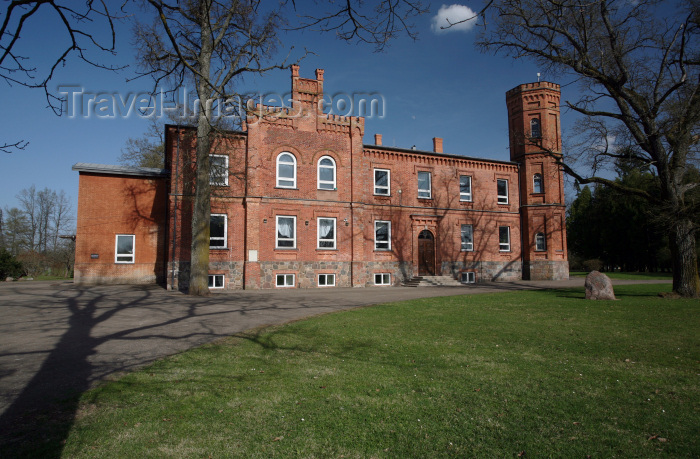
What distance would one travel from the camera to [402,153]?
84.6 feet

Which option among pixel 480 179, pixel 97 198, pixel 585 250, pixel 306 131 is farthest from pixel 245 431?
pixel 585 250

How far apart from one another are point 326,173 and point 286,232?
4155mm

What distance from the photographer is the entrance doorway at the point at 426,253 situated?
2595cm


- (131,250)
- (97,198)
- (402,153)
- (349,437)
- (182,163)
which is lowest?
(349,437)

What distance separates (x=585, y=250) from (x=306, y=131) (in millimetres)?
41651

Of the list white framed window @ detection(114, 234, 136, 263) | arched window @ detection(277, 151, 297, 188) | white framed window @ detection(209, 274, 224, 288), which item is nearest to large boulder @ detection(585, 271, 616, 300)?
arched window @ detection(277, 151, 297, 188)

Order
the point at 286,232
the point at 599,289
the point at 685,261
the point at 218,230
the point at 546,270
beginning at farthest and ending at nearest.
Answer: the point at 546,270 → the point at 286,232 → the point at 218,230 → the point at 685,261 → the point at 599,289

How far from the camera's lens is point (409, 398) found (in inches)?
190

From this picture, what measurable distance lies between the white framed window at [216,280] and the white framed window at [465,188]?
53.2 ft

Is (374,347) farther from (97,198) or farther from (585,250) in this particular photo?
(585,250)

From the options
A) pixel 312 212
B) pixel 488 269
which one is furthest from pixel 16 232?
pixel 488 269

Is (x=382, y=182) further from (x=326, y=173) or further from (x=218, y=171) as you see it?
(x=218, y=171)

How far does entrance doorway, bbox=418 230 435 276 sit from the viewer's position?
26.0m

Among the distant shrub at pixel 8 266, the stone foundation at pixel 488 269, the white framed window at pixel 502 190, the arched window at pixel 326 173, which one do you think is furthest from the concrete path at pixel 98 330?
the distant shrub at pixel 8 266
